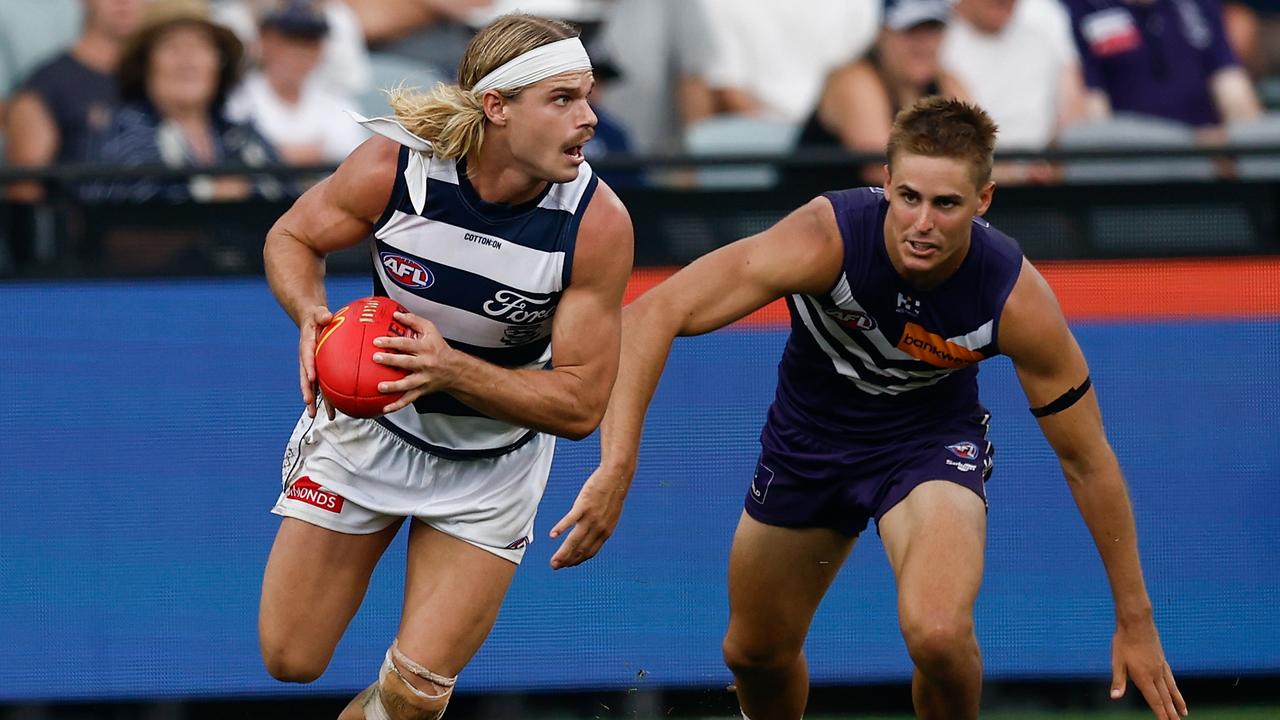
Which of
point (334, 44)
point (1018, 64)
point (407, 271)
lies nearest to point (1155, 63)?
point (1018, 64)

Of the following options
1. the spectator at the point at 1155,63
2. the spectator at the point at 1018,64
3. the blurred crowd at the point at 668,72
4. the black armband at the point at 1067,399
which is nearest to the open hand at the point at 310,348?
the black armband at the point at 1067,399

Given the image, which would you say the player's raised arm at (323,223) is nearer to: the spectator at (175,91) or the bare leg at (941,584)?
the bare leg at (941,584)

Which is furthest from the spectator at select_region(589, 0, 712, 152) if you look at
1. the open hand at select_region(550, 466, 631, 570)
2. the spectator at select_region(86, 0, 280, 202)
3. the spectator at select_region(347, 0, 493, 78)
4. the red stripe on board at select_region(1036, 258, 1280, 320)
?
the open hand at select_region(550, 466, 631, 570)

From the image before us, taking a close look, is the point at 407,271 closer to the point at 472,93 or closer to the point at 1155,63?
the point at 472,93

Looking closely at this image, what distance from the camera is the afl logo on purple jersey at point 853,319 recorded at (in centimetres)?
482

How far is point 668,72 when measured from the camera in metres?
7.14

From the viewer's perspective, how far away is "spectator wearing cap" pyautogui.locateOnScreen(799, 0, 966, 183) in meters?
6.87

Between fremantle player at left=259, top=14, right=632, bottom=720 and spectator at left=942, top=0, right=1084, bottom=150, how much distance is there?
3.40 m

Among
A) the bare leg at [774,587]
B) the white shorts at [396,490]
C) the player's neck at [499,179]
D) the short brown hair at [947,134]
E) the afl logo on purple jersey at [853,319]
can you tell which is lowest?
the bare leg at [774,587]

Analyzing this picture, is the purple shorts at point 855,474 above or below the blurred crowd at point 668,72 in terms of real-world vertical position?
below

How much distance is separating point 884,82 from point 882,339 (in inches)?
95.4

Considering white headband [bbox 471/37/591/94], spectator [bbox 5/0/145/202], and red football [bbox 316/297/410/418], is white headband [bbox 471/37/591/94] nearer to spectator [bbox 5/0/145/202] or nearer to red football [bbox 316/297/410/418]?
red football [bbox 316/297/410/418]

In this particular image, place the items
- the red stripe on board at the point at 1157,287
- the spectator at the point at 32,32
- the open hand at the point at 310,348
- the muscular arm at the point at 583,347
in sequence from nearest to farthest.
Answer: the open hand at the point at 310,348 < the muscular arm at the point at 583,347 < the red stripe on board at the point at 1157,287 < the spectator at the point at 32,32

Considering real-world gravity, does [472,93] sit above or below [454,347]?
above
